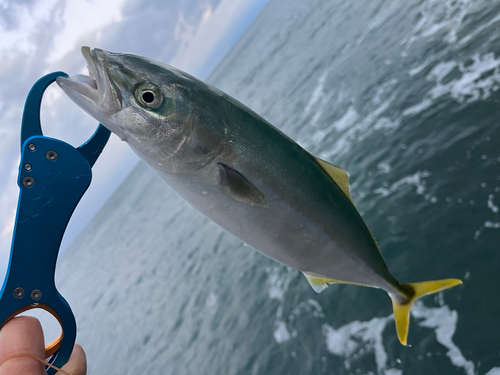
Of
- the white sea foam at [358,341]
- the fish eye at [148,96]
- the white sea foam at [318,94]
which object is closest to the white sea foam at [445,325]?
the white sea foam at [358,341]

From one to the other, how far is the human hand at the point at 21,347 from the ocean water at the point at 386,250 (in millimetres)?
4919

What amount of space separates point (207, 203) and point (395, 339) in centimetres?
480

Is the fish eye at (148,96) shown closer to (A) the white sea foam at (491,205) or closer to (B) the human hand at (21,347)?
(B) the human hand at (21,347)

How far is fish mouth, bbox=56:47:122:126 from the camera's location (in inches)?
64.8

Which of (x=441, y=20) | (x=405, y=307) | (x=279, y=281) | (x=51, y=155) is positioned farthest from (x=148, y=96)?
(x=441, y=20)

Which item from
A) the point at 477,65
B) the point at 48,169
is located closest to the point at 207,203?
the point at 48,169

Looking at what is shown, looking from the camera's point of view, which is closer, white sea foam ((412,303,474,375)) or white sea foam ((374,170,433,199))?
white sea foam ((412,303,474,375))

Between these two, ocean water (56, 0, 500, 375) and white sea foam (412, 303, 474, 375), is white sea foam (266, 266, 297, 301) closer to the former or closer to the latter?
ocean water (56, 0, 500, 375)

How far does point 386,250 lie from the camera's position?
21.0ft

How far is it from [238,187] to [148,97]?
2.23 feet

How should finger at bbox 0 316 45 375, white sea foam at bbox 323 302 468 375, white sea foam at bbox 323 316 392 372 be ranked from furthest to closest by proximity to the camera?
1. white sea foam at bbox 323 316 392 372
2. white sea foam at bbox 323 302 468 375
3. finger at bbox 0 316 45 375

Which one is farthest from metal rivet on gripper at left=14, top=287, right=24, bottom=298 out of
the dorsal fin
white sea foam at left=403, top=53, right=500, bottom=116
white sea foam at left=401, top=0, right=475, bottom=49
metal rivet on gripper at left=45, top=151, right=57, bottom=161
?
white sea foam at left=401, top=0, right=475, bottom=49

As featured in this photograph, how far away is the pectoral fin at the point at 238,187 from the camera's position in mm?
1743

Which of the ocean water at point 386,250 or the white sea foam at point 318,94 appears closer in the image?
the ocean water at point 386,250
